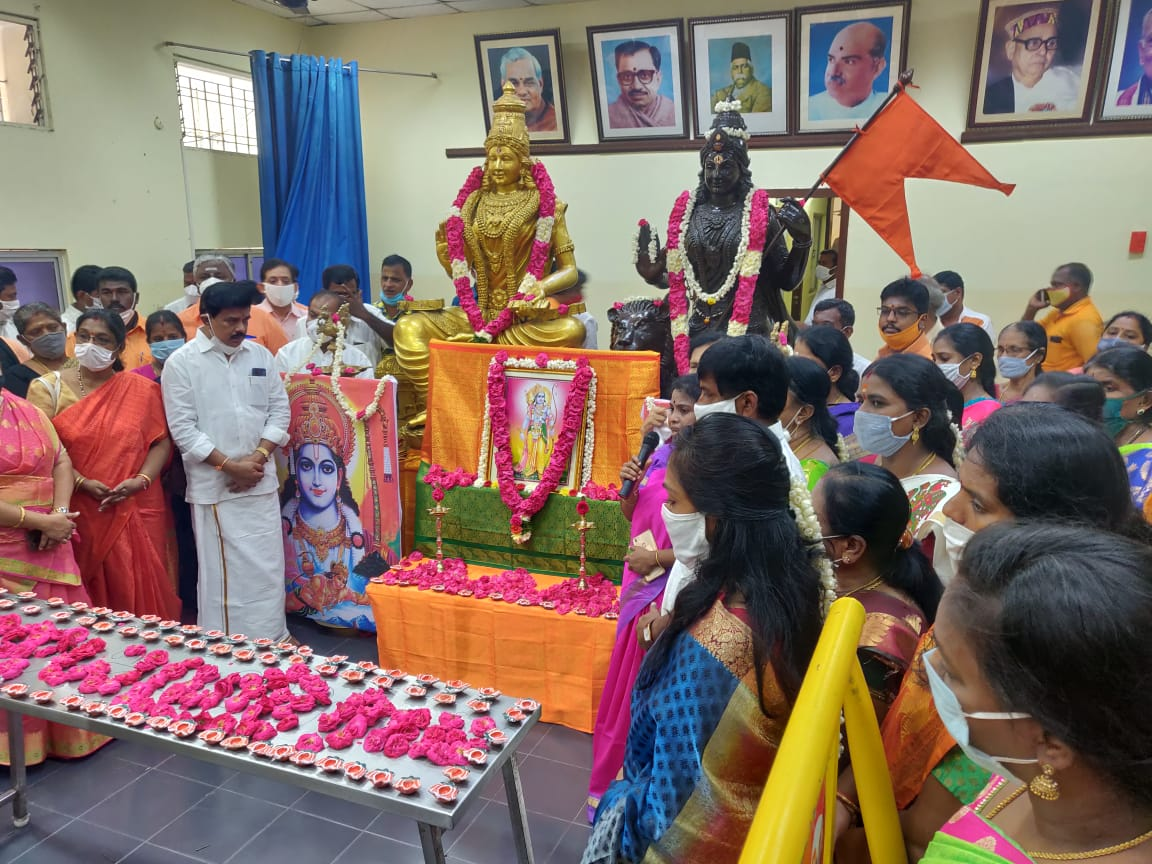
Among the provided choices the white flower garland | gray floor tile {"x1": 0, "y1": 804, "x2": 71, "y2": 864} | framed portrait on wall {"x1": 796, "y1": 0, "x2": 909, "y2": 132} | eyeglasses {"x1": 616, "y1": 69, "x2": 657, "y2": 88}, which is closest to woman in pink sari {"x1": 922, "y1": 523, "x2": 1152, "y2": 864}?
the white flower garland

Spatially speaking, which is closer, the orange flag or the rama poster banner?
the orange flag

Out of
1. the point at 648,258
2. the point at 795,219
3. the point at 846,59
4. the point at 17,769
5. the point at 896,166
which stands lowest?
the point at 17,769

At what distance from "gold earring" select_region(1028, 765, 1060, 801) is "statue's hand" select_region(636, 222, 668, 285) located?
12.0ft

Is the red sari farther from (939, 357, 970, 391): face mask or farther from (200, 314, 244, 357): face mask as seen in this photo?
(939, 357, 970, 391): face mask

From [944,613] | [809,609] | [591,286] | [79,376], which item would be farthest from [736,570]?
[591,286]

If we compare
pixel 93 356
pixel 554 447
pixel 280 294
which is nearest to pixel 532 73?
pixel 280 294

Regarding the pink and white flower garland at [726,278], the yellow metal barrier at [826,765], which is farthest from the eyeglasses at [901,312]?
the yellow metal barrier at [826,765]

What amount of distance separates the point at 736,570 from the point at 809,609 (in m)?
0.15

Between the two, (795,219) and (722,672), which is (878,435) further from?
(795,219)

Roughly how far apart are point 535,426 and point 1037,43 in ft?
17.6

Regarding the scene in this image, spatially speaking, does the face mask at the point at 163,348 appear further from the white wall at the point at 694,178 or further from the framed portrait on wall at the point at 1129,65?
the framed portrait on wall at the point at 1129,65

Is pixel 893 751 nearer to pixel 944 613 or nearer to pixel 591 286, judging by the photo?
pixel 944 613

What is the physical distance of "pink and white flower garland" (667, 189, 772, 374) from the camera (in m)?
3.93

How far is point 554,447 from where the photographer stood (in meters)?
3.70
